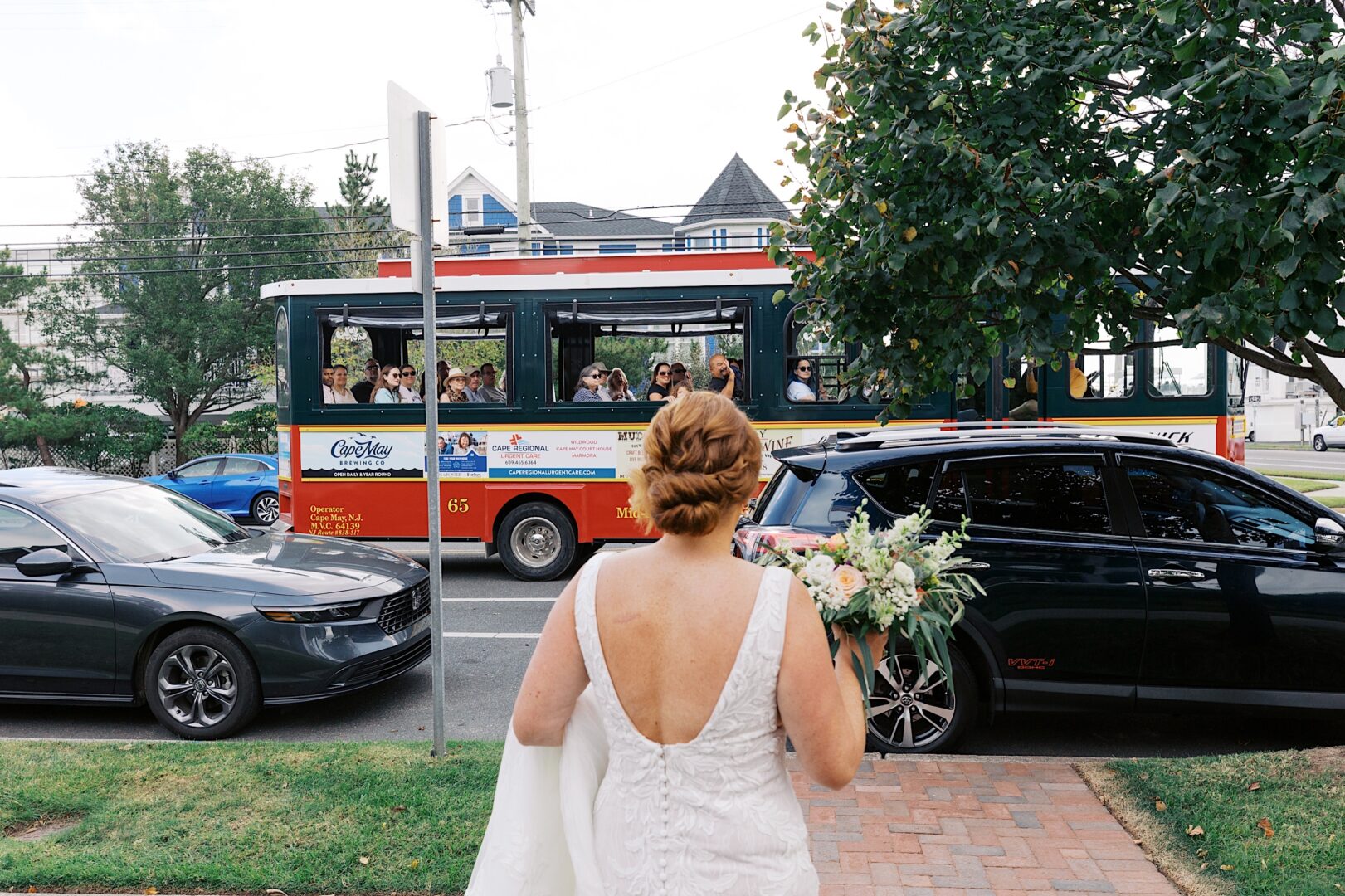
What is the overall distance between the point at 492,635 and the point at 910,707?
14.4ft

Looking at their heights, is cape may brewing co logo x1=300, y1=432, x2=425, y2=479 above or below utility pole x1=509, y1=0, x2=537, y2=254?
below

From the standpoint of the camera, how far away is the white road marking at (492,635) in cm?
883

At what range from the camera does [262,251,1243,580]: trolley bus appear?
441 inches

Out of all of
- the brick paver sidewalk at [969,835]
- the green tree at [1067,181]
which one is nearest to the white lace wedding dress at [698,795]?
the brick paver sidewalk at [969,835]

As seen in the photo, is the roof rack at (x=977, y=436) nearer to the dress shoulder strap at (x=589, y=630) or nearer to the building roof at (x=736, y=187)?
the dress shoulder strap at (x=589, y=630)

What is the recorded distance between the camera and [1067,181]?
5023mm

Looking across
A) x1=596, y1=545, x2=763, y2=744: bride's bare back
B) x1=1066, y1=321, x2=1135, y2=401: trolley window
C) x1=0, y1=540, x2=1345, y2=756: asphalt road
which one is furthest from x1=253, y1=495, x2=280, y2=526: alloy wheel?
x1=596, y1=545, x2=763, y2=744: bride's bare back

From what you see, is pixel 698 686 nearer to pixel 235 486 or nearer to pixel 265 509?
pixel 265 509

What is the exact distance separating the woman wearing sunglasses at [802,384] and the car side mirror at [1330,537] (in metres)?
6.14

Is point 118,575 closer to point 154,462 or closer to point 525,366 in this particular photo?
point 525,366

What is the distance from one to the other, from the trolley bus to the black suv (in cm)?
523

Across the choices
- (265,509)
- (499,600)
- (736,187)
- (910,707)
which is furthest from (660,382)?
(736,187)

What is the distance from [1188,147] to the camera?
418cm

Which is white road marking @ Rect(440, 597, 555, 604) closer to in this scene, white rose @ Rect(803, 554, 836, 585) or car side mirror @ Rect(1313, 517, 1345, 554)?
car side mirror @ Rect(1313, 517, 1345, 554)
